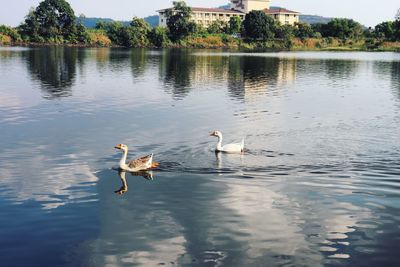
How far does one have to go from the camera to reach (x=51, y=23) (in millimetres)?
187500

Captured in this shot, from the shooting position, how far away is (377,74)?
80.1 meters

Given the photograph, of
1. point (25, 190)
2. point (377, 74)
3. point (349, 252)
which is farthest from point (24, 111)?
point (377, 74)

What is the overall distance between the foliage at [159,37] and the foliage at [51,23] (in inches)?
1197

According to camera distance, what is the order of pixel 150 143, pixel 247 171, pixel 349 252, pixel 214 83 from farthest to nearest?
pixel 214 83, pixel 150 143, pixel 247 171, pixel 349 252

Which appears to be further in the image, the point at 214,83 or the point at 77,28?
the point at 77,28

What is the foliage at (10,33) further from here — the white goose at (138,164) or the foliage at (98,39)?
the white goose at (138,164)

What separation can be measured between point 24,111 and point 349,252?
103ft

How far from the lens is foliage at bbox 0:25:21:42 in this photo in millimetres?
181288

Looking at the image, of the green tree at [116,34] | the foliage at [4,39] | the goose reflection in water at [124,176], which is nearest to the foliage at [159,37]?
the green tree at [116,34]

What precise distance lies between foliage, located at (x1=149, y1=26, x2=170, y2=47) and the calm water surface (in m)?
155

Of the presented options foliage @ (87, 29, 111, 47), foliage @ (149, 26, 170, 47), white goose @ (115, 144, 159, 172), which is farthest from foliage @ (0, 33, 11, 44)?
white goose @ (115, 144, 159, 172)

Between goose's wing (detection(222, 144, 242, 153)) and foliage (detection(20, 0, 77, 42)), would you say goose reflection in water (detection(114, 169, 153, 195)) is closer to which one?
goose's wing (detection(222, 144, 242, 153))

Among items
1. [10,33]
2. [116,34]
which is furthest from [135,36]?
[10,33]

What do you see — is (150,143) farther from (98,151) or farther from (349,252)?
(349,252)
